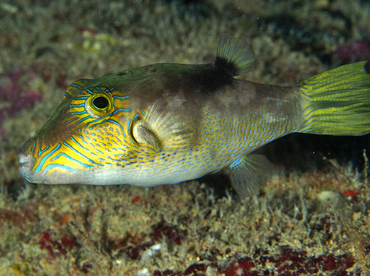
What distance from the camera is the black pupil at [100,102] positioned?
180cm

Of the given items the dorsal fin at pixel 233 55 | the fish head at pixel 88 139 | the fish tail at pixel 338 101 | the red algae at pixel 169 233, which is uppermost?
the dorsal fin at pixel 233 55

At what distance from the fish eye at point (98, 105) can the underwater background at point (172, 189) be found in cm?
146

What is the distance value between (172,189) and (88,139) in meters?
1.50

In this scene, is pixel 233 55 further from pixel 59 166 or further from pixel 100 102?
pixel 59 166

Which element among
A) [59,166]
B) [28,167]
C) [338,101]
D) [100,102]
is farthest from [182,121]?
[338,101]

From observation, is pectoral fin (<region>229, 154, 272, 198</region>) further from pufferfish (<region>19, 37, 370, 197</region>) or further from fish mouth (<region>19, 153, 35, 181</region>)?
fish mouth (<region>19, 153, 35, 181</region>)

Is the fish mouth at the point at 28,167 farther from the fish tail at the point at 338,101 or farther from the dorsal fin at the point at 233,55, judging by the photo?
the fish tail at the point at 338,101

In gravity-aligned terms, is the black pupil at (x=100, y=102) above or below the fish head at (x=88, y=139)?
above

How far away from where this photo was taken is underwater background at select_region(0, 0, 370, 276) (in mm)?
2467

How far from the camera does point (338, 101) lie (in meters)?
2.32

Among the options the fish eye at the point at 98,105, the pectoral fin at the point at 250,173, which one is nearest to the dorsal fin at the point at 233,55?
the pectoral fin at the point at 250,173

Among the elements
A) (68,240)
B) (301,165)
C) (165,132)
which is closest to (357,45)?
(301,165)

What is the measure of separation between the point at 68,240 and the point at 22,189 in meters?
1.03

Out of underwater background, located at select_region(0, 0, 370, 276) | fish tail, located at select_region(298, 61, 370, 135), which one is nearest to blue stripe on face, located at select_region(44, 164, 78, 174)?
underwater background, located at select_region(0, 0, 370, 276)
